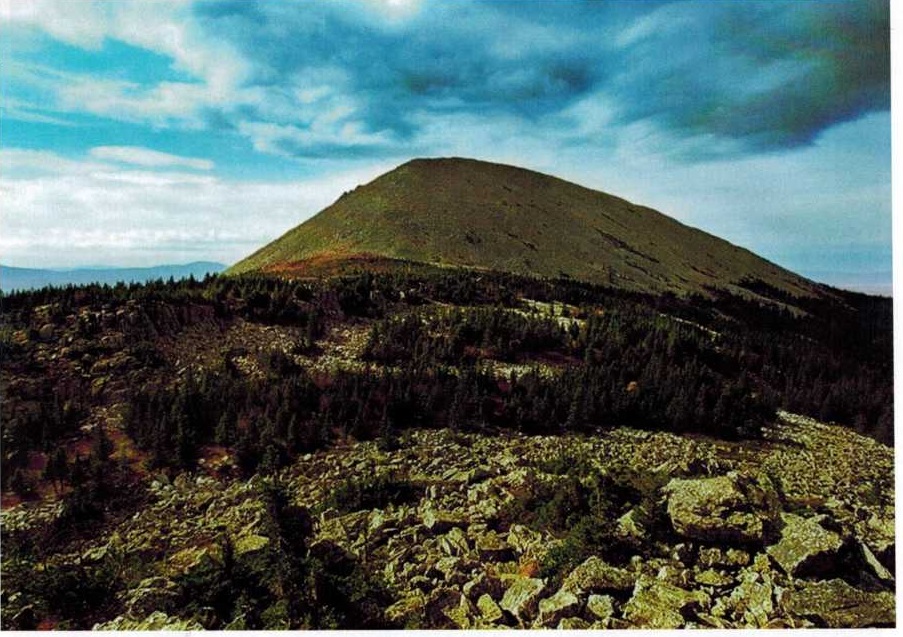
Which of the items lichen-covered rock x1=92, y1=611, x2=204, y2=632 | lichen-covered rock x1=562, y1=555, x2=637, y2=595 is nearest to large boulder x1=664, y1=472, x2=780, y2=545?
lichen-covered rock x1=562, y1=555, x2=637, y2=595

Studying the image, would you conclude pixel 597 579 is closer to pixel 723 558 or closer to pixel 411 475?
pixel 723 558

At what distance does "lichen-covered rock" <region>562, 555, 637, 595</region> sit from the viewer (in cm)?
680

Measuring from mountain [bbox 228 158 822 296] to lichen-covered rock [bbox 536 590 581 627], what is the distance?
2181 cm

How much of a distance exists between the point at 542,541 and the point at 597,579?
35.6 inches

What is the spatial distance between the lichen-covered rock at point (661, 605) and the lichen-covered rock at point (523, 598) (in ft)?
3.51

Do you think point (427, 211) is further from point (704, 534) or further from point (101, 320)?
point (704, 534)

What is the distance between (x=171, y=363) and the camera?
1218 centimetres

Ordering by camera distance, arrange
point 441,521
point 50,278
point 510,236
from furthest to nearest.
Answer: point 510,236 < point 50,278 < point 441,521

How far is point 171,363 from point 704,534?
10.8 metres

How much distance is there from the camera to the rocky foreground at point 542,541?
6.72m

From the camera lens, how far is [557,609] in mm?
6574

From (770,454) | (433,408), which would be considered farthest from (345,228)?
(770,454)

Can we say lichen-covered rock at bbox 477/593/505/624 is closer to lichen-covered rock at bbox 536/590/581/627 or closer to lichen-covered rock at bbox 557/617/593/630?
lichen-covered rock at bbox 536/590/581/627

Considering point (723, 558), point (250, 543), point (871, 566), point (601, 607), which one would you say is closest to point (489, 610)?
point (601, 607)
